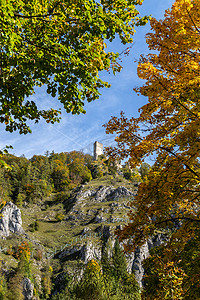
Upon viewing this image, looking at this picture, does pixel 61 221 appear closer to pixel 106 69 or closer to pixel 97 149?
pixel 106 69

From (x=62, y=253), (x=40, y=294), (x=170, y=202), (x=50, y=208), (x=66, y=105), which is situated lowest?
(x=40, y=294)

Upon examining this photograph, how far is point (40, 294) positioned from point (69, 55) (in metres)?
29.2

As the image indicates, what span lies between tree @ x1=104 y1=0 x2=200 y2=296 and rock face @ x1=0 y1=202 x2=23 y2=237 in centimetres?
3280

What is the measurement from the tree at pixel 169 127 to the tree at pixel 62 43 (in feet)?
4.27

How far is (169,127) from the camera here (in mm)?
5148

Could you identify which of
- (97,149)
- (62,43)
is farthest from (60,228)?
(97,149)

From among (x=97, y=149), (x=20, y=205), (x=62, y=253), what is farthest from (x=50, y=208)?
(x=97, y=149)

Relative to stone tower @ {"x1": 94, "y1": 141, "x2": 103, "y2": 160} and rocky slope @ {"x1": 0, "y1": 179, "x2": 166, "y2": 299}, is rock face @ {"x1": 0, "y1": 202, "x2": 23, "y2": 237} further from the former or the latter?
stone tower @ {"x1": 94, "y1": 141, "x2": 103, "y2": 160}

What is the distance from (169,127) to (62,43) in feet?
10.6

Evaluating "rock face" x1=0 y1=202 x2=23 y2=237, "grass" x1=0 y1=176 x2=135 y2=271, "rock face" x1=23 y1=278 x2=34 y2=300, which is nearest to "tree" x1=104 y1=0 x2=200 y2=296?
"rock face" x1=23 y1=278 x2=34 y2=300

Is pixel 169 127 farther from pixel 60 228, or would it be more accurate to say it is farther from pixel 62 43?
pixel 60 228

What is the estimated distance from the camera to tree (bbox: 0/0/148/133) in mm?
3090

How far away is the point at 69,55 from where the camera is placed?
323 cm

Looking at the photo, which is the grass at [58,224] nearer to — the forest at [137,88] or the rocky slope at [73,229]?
the rocky slope at [73,229]
